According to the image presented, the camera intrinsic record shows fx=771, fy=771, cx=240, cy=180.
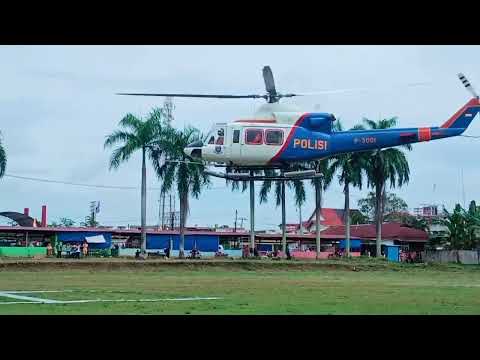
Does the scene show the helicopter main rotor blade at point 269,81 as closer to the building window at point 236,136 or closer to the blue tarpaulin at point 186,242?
the building window at point 236,136

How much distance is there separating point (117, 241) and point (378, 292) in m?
50.6

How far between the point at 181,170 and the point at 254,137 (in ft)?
75.3

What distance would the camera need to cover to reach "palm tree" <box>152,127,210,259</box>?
54.2 meters

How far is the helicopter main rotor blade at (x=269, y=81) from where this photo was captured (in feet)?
104

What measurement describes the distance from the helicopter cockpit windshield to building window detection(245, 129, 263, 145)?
1.24m

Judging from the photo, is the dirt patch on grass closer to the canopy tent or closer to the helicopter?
the helicopter

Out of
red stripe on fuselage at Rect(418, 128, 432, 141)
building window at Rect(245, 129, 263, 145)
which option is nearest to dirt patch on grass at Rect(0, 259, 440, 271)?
building window at Rect(245, 129, 263, 145)

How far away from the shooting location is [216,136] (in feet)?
110

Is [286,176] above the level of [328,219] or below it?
below

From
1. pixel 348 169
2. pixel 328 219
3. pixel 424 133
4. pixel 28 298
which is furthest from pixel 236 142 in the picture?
pixel 328 219

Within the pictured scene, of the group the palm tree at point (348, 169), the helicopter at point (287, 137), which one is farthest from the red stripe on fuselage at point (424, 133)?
the palm tree at point (348, 169)

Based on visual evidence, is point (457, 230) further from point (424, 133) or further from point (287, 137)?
point (287, 137)
